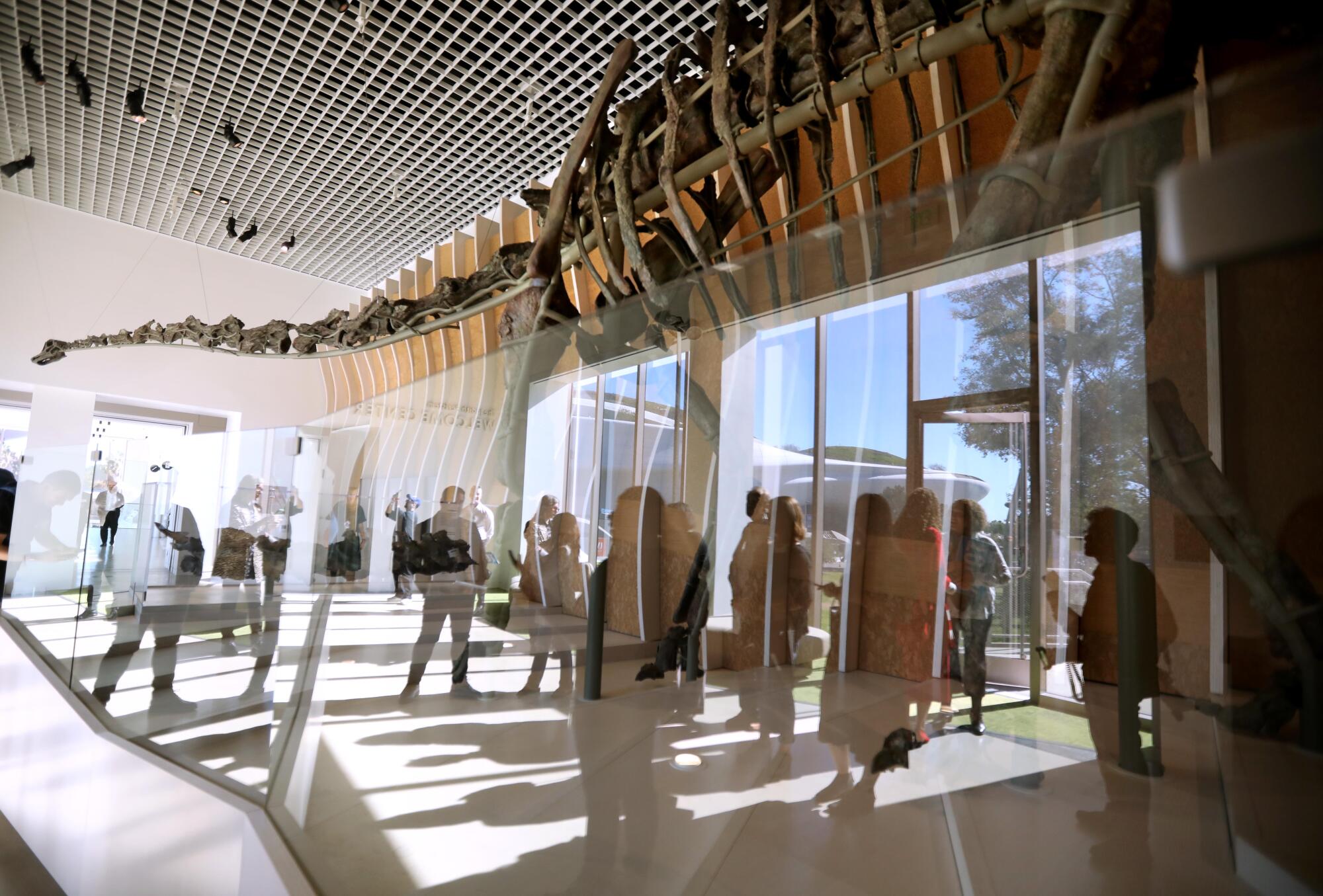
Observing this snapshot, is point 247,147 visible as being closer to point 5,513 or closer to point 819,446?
point 5,513

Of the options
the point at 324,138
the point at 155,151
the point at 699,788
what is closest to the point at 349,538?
the point at 699,788

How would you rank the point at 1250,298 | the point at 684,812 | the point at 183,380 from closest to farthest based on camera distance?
the point at 1250,298
the point at 684,812
the point at 183,380

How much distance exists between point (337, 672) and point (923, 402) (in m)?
1.57

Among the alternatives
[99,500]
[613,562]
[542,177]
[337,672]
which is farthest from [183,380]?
[613,562]

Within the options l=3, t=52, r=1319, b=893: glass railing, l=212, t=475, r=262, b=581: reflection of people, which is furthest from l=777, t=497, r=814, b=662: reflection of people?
l=212, t=475, r=262, b=581: reflection of people

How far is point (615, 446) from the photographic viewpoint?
3.26 feet

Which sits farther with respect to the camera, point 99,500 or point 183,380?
point 183,380

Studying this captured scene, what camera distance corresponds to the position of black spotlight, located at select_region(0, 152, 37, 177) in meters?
5.47

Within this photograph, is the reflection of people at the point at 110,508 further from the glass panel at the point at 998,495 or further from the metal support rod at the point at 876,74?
the glass panel at the point at 998,495

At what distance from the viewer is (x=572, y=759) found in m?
0.92

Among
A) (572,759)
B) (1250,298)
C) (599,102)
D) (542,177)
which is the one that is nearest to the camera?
(1250,298)

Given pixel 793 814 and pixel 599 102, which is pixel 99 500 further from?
pixel 793 814

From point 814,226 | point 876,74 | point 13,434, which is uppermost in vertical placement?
point 814,226

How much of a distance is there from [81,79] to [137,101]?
337mm
